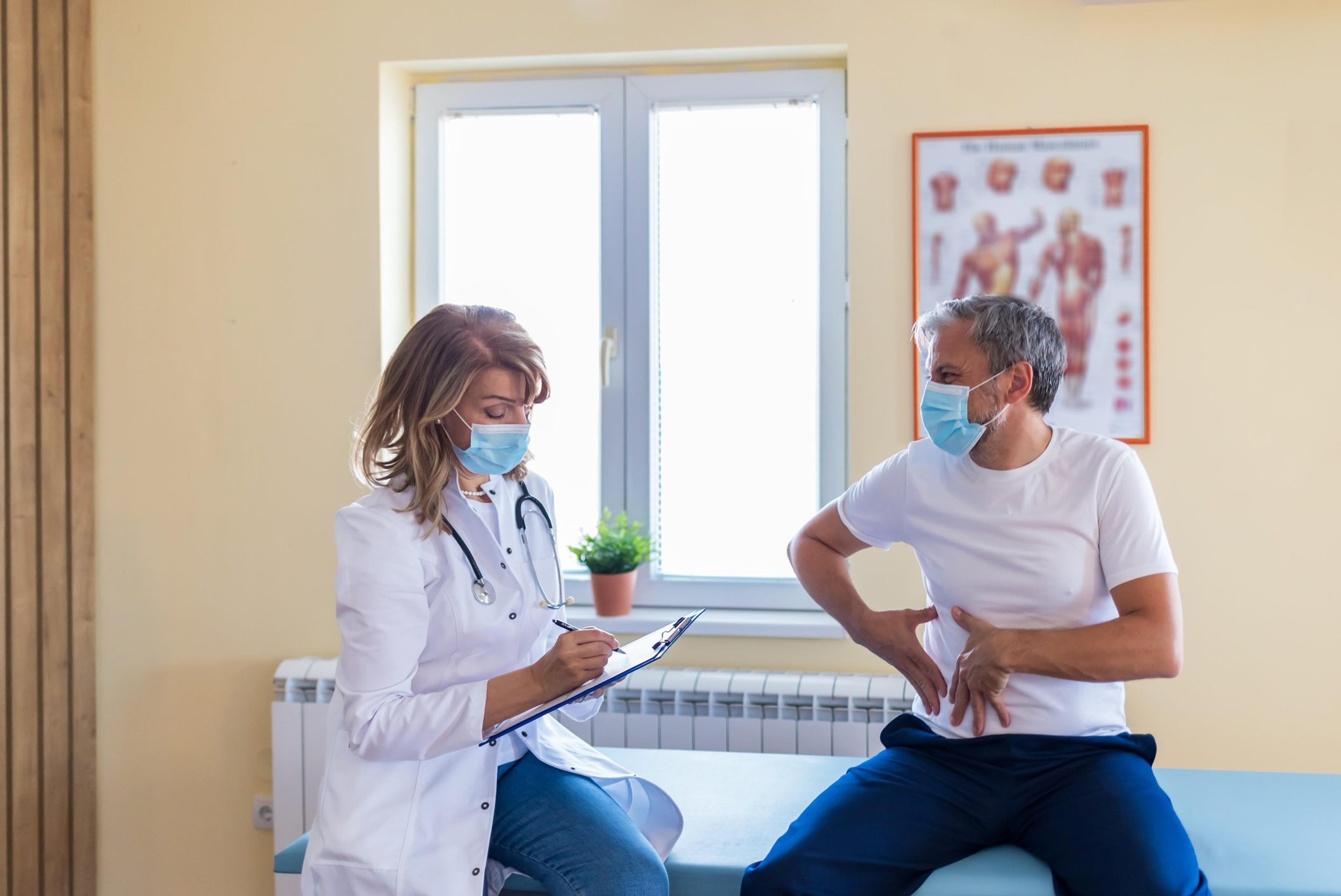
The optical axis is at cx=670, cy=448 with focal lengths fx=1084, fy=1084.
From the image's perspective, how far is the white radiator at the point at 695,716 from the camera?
2633 mm

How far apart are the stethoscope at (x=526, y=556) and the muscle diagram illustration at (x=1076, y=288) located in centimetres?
136

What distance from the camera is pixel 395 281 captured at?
2971mm

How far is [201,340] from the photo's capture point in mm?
2951

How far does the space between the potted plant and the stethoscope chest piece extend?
41.4 inches

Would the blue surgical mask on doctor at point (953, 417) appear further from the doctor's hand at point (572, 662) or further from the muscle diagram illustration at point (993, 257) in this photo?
the muscle diagram illustration at point (993, 257)

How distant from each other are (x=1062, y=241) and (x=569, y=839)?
183 centimetres

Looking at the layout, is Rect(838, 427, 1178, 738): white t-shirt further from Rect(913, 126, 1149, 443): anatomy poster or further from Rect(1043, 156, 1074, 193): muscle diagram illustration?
Rect(1043, 156, 1074, 193): muscle diagram illustration

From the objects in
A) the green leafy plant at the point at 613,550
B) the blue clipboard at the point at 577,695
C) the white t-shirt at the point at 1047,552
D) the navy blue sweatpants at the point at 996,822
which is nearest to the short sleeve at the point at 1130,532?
the white t-shirt at the point at 1047,552

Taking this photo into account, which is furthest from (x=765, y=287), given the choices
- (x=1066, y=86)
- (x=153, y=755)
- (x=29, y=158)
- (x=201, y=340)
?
(x=153, y=755)

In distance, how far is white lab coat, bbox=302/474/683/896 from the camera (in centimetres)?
157

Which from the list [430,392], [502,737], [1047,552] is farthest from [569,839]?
[1047,552]

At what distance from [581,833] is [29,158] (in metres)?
2.29

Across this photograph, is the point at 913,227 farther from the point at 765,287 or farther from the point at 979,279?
the point at 765,287

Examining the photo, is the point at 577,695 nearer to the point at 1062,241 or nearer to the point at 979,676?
the point at 979,676
